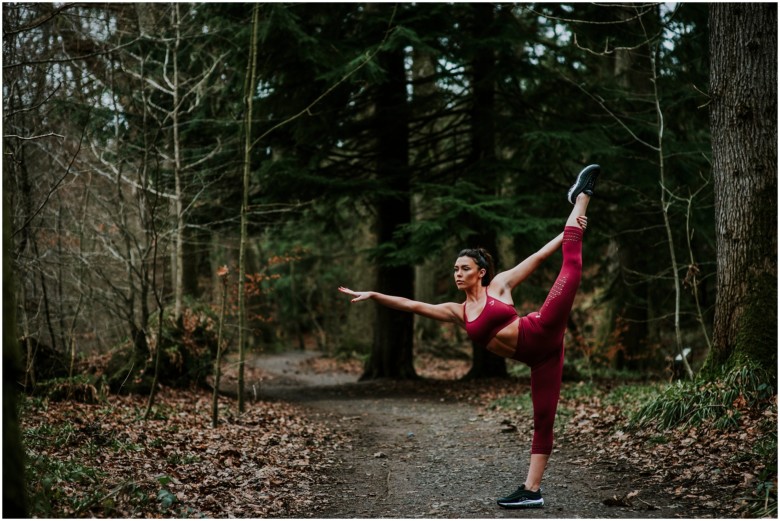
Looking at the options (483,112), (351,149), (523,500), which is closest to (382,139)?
(351,149)

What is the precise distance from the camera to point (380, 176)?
583 inches

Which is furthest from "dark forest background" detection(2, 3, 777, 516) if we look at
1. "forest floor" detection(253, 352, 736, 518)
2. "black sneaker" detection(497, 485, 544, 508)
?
"black sneaker" detection(497, 485, 544, 508)

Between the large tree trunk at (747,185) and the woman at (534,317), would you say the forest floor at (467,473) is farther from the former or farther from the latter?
the large tree trunk at (747,185)

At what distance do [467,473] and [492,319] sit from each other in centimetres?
234

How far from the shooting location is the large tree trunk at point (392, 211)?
14758mm

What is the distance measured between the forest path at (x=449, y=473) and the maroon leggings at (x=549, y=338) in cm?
75

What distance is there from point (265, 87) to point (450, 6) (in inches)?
175

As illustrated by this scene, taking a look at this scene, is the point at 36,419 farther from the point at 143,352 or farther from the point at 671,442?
the point at 671,442

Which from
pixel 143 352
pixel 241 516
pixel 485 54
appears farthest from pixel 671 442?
pixel 485 54

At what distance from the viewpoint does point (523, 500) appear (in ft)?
17.5

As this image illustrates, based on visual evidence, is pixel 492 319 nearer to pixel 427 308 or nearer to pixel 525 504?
pixel 427 308

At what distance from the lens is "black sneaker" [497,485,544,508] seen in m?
5.31

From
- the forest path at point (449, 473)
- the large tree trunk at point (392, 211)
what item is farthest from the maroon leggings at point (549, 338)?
the large tree trunk at point (392, 211)

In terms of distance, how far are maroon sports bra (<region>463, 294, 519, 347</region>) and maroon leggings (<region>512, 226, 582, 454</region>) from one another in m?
0.12
